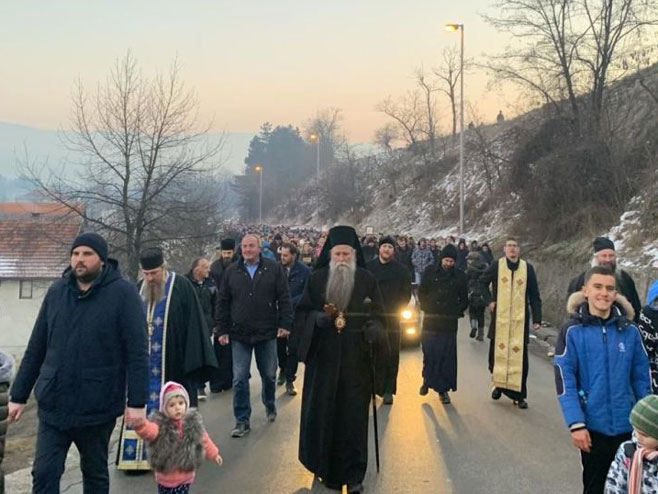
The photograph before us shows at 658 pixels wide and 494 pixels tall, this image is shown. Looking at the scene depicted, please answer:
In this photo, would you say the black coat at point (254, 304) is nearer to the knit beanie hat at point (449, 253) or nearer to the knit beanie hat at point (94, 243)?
the knit beanie hat at point (449, 253)

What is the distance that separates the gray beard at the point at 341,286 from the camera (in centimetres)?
566

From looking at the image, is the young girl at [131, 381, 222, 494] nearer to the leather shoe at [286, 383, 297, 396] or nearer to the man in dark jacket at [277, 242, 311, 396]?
the leather shoe at [286, 383, 297, 396]

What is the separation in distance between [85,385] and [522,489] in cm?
362

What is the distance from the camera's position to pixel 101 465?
4.14 metres

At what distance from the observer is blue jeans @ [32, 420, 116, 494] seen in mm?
3979

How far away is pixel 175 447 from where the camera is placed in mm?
4336

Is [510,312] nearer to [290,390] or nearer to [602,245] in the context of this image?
[602,245]

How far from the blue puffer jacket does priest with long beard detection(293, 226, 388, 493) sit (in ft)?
6.11

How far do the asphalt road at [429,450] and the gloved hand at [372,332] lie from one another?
123 centimetres

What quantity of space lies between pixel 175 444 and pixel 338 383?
1.63 meters

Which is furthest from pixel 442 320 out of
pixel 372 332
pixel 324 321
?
pixel 324 321

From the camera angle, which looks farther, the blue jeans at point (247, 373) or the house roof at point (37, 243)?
the house roof at point (37, 243)

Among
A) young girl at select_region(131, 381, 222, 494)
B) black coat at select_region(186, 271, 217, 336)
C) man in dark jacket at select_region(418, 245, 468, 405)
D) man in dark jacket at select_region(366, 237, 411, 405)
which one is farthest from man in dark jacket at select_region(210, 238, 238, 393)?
young girl at select_region(131, 381, 222, 494)

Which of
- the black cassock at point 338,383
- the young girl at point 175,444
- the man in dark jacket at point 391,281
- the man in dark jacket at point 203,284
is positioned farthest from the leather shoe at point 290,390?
the young girl at point 175,444
